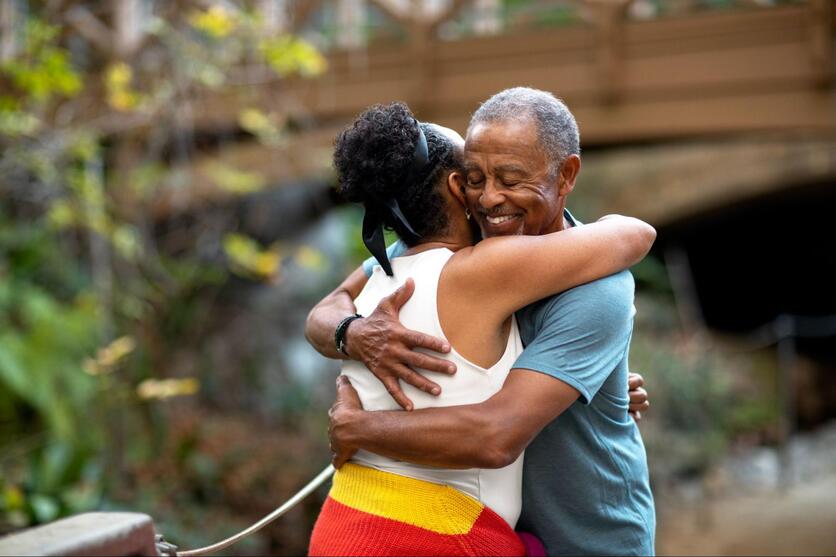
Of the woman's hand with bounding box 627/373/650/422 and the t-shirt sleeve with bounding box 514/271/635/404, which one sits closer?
the t-shirt sleeve with bounding box 514/271/635/404

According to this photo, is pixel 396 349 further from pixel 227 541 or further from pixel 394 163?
pixel 227 541

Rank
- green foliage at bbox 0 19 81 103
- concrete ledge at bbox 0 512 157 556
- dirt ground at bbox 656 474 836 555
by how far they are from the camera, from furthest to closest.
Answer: dirt ground at bbox 656 474 836 555
green foliage at bbox 0 19 81 103
concrete ledge at bbox 0 512 157 556

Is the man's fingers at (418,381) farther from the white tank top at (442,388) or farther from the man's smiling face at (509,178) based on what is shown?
the man's smiling face at (509,178)

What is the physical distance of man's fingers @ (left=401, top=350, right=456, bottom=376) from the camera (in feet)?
6.08

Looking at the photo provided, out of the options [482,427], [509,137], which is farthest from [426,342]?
[509,137]

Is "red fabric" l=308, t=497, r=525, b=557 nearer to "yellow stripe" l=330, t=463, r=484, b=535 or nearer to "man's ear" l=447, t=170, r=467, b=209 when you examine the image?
"yellow stripe" l=330, t=463, r=484, b=535

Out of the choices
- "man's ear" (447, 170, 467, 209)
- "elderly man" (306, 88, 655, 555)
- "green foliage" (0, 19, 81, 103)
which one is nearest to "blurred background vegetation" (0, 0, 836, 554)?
"green foliage" (0, 19, 81, 103)

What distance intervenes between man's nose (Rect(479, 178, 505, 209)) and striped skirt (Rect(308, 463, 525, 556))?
1.96ft

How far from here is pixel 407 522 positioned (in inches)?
74.2

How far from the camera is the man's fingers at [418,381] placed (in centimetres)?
186

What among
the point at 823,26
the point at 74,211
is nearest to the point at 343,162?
the point at 74,211

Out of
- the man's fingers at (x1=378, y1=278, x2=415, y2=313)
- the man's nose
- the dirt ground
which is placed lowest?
the dirt ground

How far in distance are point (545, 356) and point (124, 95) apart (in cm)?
438

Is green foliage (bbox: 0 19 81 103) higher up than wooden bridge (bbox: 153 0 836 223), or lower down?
higher up
